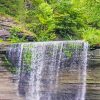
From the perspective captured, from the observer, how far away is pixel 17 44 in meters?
15.6

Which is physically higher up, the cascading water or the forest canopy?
the forest canopy

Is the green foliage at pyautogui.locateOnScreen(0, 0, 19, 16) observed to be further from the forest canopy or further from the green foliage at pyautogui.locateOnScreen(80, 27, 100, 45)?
the green foliage at pyautogui.locateOnScreen(80, 27, 100, 45)

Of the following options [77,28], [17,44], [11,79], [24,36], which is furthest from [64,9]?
[11,79]

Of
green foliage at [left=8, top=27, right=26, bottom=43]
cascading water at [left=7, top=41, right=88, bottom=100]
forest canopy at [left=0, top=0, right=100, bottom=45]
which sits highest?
forest canopy at [left=0, top=0, right=100, bottom=45]

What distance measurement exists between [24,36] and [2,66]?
7.37 ft

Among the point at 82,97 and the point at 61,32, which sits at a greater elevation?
the point at 61,32

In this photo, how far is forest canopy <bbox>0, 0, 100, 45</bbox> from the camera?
1793 cm

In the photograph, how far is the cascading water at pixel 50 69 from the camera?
15641mm

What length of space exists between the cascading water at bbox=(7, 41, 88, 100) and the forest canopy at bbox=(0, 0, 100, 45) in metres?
1.15

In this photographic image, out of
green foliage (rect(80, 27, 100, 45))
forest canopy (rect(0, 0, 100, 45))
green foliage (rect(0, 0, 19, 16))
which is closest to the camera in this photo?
green foliage (rect(80, 27, 100, 45))

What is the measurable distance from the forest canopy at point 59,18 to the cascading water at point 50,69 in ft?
3.79

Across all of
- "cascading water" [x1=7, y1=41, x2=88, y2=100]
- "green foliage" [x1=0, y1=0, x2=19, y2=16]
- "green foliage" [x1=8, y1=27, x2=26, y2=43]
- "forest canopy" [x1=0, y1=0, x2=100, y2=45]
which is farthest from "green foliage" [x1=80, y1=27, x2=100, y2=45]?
"green foliage" [x1=0, y1=0, x2=19, y2=16]

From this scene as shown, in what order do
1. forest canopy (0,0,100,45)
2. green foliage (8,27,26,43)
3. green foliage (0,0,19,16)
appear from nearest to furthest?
green foliage (8,27,26,43)
forest canopy (0,0,100,45)
green foliage (0,0,19,16)

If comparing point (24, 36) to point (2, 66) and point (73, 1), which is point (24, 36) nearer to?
point (2, 66)
